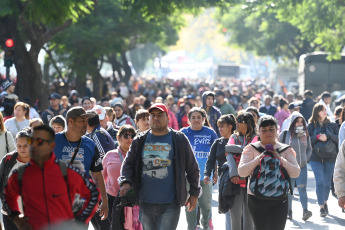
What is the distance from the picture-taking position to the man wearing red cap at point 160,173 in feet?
24.6

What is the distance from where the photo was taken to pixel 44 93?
75.9 ft

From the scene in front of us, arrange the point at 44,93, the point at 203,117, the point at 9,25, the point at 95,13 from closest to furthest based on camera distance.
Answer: the point at 203,117, the point at 9,25, the point at 44,93, the point at 95,13

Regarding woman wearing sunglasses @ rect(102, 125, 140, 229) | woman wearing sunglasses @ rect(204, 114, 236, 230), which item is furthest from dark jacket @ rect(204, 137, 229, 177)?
woman wearing sunglasses @ rect(102, 125, 140, 229)

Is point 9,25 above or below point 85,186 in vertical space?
above

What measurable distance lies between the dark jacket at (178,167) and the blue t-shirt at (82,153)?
265mm

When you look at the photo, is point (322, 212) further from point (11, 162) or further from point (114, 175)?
point (11, 162)

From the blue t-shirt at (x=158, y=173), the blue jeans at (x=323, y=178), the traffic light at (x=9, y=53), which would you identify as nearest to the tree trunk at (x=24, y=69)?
the traffic light at (x=9, y=53)

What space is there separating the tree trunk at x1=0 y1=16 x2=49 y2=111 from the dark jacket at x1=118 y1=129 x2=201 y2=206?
1469 cm

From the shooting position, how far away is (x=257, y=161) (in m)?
7.78

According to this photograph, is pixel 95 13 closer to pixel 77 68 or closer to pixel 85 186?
pixel 77 68

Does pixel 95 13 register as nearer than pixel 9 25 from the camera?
No

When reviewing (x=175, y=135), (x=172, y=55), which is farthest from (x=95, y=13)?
(x=172, y=55)

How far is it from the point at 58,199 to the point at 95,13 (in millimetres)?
25440

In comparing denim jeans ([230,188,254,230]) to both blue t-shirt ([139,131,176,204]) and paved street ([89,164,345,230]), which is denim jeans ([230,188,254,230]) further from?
paved street ([89,164,345,230])
